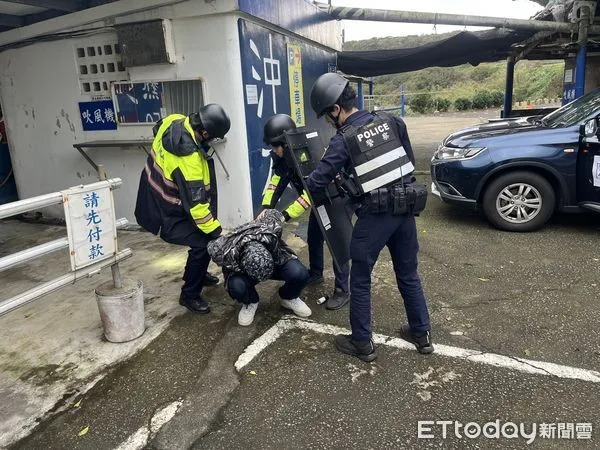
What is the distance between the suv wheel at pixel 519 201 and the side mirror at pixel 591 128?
0.63 m

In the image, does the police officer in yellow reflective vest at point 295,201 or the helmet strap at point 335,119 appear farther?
Result: the police officer in yellow reflective vest at point 295,201

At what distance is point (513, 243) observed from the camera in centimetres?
518

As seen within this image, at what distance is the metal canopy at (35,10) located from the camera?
208 inches

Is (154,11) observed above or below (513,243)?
above

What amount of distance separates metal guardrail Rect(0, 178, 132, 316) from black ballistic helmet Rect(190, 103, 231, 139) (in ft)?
2.30

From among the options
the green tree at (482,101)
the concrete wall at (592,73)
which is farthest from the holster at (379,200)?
the green tree at (482,101)

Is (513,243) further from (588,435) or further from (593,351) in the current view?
(588,435)

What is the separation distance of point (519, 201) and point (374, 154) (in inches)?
130

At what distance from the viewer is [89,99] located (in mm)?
6098

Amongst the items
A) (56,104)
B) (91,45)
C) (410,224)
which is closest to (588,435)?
(410,224)

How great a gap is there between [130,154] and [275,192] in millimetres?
3068

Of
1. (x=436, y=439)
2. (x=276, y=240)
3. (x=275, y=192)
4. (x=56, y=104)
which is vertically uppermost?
(x=56, y=104)

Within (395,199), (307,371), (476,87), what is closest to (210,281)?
(307,371)

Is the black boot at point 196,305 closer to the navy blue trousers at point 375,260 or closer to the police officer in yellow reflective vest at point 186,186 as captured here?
the police officer in yellow reflective vest at point 186,186
